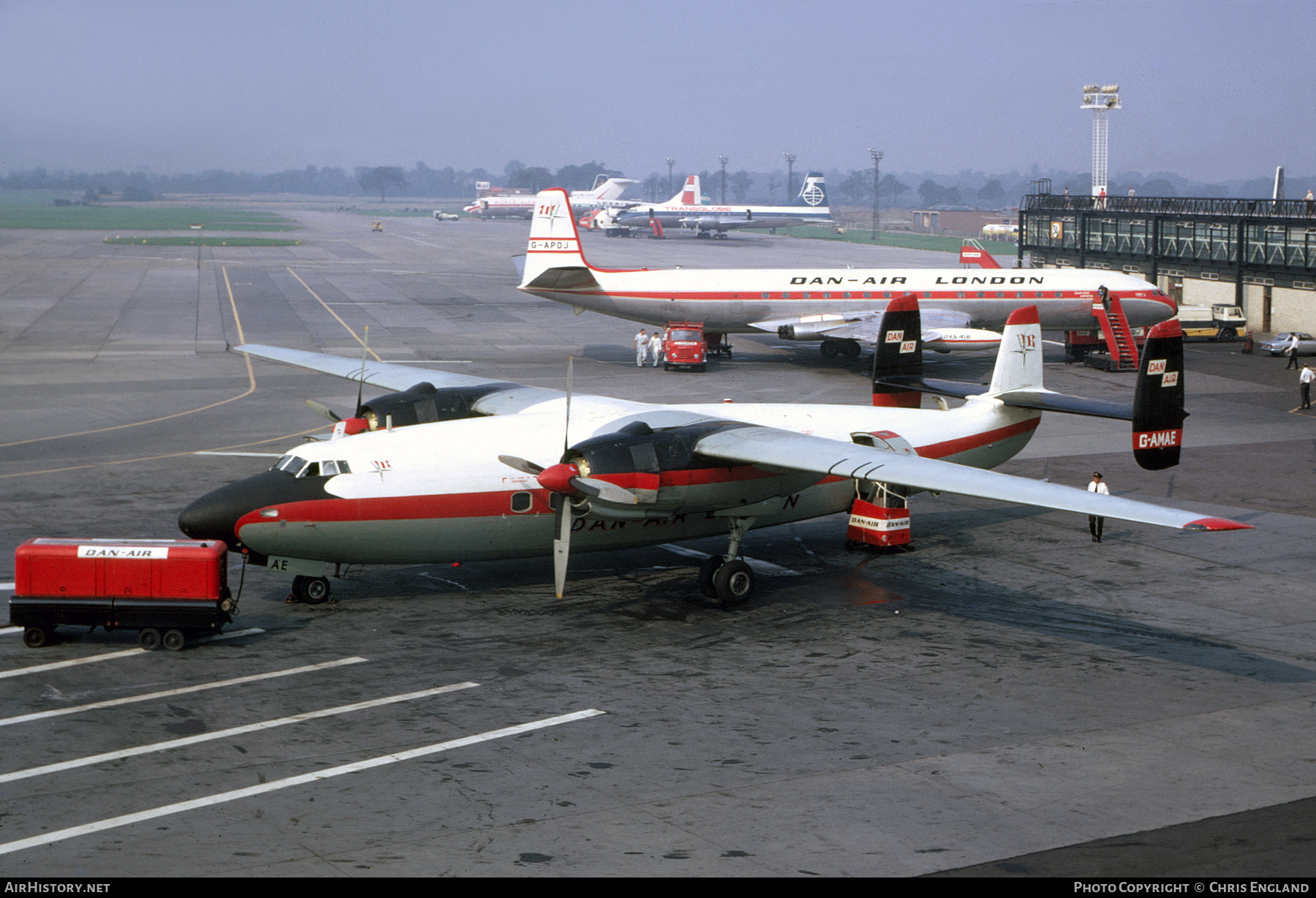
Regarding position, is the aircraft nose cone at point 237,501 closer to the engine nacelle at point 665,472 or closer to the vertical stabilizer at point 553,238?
the engine nacelle at point 665,472

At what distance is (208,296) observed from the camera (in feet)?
294

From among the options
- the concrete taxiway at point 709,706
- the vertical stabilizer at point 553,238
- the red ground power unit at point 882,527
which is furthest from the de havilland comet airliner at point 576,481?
the vertical stabilizer at point 553,238

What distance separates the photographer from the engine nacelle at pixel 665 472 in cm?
2331

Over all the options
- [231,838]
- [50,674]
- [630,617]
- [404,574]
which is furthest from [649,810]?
[404,574]

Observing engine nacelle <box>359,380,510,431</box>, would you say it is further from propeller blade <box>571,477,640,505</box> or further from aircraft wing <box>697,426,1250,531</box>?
aircraft wing <box>697,426,1250,531</box>

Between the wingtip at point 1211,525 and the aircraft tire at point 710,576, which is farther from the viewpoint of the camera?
the aircraft tire at point 710,576

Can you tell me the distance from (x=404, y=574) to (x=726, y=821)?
567 inches

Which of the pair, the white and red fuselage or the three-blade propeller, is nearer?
the three-blade propeller

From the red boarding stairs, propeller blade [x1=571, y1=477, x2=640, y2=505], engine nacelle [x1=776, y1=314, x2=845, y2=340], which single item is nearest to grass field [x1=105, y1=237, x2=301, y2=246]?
engine nacelle [x1=776, y1=314, x2=845, y2=340]

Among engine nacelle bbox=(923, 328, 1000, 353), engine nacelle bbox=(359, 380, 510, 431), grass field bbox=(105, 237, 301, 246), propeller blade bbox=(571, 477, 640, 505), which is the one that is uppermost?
grass field bbox=(105, 237, 301, 246)

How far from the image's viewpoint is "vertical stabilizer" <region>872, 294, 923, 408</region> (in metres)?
32.0

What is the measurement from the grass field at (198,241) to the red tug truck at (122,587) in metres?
144

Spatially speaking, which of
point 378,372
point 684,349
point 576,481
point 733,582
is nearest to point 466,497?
point 576,481

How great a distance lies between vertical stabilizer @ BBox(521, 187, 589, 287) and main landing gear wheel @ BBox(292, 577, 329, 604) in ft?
115
